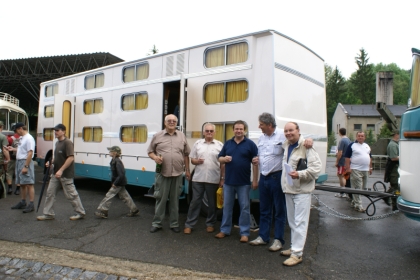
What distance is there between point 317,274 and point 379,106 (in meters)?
11.4

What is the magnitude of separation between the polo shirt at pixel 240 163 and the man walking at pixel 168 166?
0.92 meters

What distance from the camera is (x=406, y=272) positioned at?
4203mm

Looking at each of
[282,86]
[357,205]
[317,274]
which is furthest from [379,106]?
[317,274]

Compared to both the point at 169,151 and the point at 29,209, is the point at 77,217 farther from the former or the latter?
the point at 169,151

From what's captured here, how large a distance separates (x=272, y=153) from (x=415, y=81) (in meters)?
2.03

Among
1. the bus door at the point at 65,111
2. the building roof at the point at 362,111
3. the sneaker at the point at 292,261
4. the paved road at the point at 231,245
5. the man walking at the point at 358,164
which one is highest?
the building roof at the point at 362,111

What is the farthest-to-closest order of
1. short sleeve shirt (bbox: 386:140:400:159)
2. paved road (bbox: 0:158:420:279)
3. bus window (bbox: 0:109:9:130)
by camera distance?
bus window (bbox: 0:109:9:130)
short sleeve shirt (bbox: 386:140:400:159)
paved road (bbox: 0:158:420:279)

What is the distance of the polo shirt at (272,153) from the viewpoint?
16.0 feet

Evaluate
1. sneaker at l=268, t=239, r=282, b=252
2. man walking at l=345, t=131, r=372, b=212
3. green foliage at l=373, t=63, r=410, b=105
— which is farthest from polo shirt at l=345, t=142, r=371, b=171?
green foliage at l=373, t=63, r=410, b=105

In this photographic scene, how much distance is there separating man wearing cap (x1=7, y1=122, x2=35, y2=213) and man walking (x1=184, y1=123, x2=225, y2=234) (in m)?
3.46

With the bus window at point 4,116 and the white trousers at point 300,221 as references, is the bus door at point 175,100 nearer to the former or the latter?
the white trousers at point 300,221

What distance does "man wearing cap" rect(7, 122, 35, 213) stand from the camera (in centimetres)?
700

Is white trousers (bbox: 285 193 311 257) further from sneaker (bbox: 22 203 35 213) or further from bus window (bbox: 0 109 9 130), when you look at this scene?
bus window (bbox: 0 109 9 130)

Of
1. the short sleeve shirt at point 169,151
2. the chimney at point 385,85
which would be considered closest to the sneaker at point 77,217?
the short sleeve shirt at point 169,151
